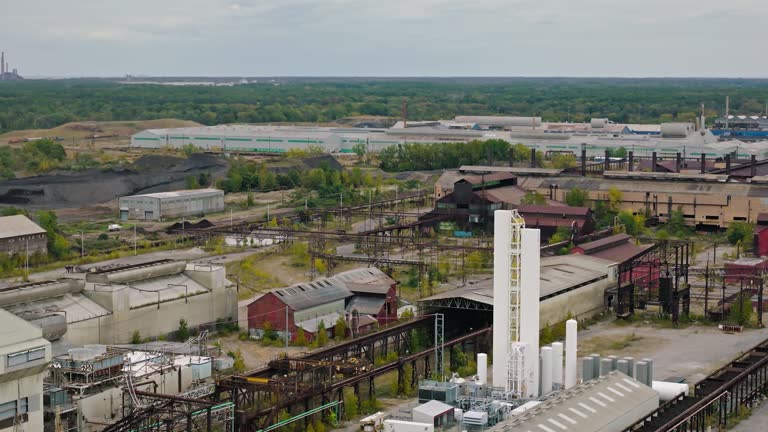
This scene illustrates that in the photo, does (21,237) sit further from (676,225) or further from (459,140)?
(459,140)

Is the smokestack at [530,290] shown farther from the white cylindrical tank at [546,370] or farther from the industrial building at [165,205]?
the industrial building at [165,205]

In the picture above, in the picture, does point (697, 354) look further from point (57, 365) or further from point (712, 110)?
point (712, 110)

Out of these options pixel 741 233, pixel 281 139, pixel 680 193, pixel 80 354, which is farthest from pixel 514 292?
pixel 281 139

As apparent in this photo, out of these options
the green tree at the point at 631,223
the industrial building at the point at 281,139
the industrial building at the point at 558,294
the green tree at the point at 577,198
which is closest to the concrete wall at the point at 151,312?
the industrial building at the point at 558,294

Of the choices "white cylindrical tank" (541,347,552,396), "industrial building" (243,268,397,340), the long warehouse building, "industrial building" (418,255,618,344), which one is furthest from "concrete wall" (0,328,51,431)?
the long warehouse building

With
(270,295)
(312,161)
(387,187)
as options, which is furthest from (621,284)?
(312,161)

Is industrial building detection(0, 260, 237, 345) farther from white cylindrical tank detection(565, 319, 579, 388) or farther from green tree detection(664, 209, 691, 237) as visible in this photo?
green tree detection(664, 209, 691, 237)
